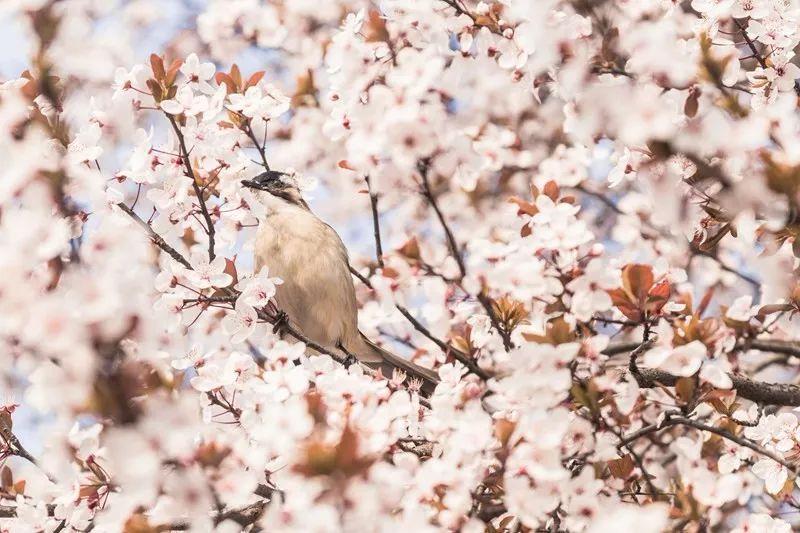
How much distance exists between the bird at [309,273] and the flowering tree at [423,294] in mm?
1131

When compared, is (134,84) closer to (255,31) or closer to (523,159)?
(523,159)

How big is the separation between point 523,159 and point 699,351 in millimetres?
3055

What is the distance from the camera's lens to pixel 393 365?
5324 millimetres

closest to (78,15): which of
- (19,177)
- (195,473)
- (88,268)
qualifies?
(19,177)

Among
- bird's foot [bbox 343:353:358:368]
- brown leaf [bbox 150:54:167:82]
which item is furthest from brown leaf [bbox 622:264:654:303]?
brown leaf [bbox 150:54:167:82]

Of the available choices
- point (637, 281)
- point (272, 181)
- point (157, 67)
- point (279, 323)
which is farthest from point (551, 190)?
point (272, 181)

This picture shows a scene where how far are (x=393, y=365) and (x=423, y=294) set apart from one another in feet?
6.60

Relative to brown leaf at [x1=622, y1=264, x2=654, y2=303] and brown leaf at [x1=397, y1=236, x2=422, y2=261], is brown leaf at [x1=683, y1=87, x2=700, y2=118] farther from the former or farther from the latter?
brown leaf at [x1=397, y1=236, x2=422, y2=261]

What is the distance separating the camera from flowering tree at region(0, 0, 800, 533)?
5.83ft

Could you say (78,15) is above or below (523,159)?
above

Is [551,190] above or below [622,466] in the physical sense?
above

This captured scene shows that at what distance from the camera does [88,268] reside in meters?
1.70

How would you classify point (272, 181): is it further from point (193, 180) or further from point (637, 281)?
point (637, 281)

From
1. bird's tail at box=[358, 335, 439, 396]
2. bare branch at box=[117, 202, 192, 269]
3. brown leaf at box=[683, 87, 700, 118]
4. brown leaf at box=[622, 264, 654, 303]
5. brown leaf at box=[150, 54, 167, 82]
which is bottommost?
bird's tail at box=[358, 335, 439, 396]
